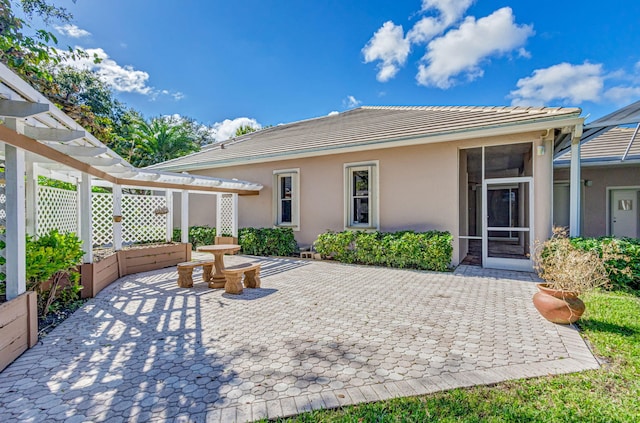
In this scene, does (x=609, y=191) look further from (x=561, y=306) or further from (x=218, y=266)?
(x=218, y=266)

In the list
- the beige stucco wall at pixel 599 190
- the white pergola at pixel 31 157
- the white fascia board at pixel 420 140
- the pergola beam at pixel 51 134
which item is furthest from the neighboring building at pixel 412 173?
the pergola beam at pixel 51 134

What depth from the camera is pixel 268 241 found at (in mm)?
11203

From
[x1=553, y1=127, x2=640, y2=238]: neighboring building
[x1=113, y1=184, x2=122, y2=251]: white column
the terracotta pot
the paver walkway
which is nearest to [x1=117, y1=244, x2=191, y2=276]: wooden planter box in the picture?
[x1=113, y1=184, x2=122, y2=251]: white column

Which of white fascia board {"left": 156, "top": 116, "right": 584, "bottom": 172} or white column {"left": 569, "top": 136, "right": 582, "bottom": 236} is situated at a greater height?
white fascia board {"left": 156, "top": 116, "right": 584, "bottom": 172}

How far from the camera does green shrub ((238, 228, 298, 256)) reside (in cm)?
1102

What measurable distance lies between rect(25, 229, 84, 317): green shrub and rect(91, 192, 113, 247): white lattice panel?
10.4 feet

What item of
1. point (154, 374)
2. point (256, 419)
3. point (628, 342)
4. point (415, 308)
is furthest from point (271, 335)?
point (628, 342)

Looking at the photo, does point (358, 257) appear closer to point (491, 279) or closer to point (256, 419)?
point (491, 279)

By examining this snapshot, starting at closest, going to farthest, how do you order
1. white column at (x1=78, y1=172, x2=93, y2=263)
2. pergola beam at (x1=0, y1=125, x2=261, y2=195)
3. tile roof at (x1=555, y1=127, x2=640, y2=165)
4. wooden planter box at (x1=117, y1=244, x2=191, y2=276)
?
pergola beam at (x1=0, y1=125, x2=261, y2=195)
white column at (x1=78, y1=172, x2=93, y2=263)
wooden planter box at (x1=117, y1=244, x2=191, y2=276)
tile roof at (x1=555, y1=127, x2=640, y2=165)

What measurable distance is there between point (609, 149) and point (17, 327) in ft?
54.9

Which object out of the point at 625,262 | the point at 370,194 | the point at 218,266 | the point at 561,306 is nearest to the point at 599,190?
the point at 625,262

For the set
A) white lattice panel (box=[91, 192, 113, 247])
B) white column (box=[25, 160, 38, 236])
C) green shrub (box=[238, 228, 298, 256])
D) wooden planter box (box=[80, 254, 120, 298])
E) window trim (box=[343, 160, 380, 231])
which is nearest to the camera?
white column (box=[25, 160, 38, 236])

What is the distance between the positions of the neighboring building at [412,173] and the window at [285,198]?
0.04m

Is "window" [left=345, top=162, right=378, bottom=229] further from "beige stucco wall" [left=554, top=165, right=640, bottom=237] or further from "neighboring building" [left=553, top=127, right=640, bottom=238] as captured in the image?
"beige stucco wall" [left=554, top=165, right=640, bottom=237]
